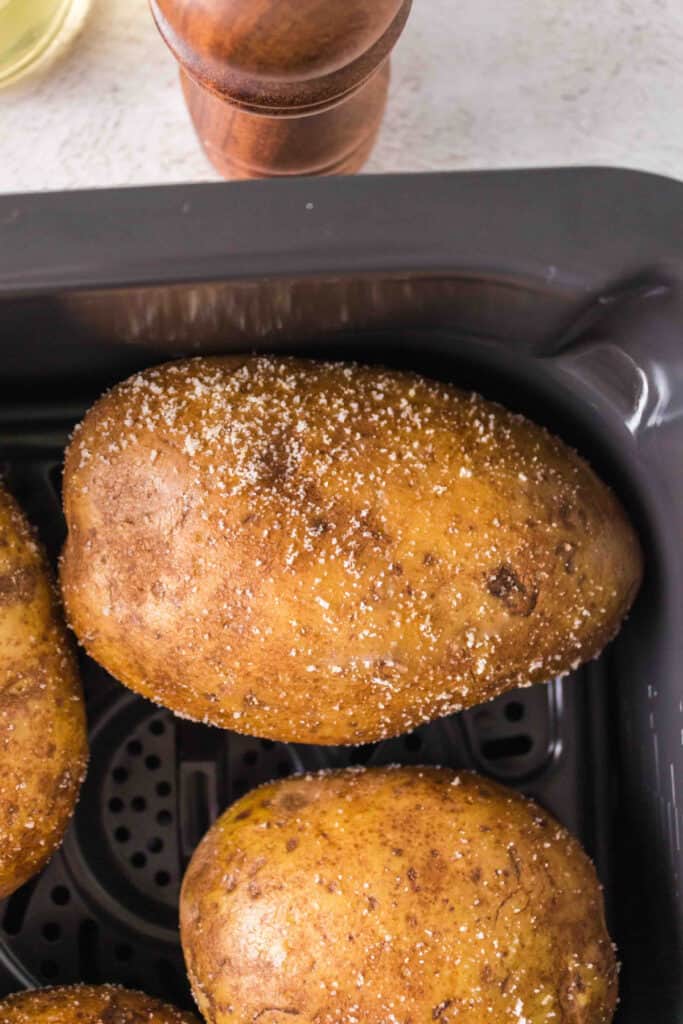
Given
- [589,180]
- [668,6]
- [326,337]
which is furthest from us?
[668,6]

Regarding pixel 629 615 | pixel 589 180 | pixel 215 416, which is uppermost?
pixel 589 180

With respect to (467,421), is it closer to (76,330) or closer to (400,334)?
(400,334)

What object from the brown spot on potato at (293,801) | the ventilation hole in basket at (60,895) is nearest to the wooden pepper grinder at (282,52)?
the brown spot on potato at (293,801)

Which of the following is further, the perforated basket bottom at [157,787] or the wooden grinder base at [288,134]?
the perforated basket bottom at [157,787]

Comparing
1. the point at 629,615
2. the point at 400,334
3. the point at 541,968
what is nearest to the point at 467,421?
the point at 400,334

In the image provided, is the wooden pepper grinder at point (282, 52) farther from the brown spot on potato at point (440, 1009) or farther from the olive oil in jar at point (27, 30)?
the brown spot on potato at point (440, 1009)

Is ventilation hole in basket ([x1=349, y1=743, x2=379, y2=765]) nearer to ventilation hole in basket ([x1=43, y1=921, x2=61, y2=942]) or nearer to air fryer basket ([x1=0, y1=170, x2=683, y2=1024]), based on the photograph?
air fryer basket ([x1=0, y1=170, x2=683, y2=1024])

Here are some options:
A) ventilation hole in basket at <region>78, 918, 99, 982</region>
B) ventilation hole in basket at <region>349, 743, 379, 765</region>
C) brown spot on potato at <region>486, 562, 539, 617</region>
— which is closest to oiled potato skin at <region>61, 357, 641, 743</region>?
brown spot on potato at <region>486, 562, 539, 617</region>
